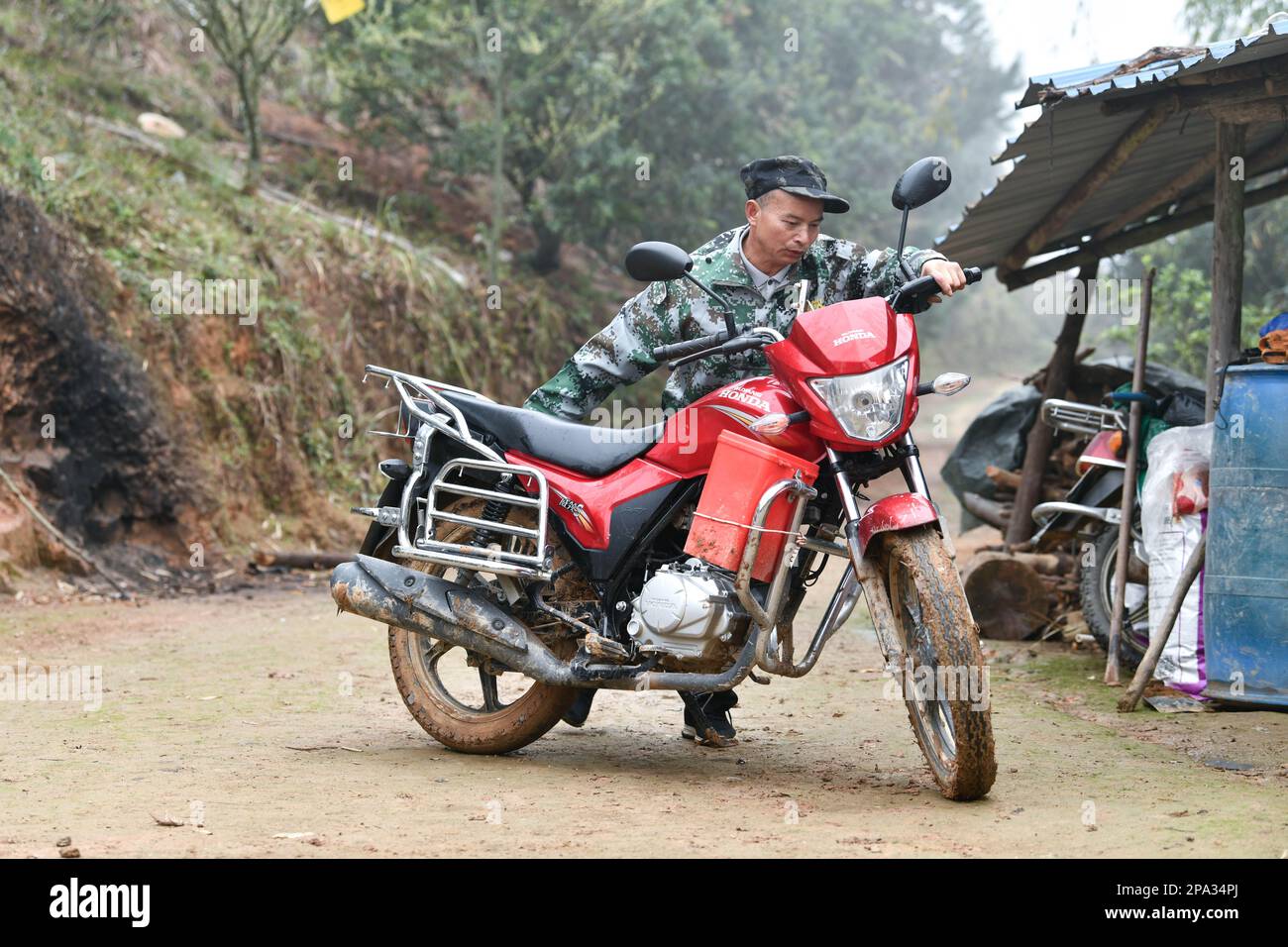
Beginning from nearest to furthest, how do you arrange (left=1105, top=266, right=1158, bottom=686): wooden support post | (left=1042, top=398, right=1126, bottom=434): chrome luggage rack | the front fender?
the front fender
(left=1105, top=266, right=1158, bottom=686): wooden support post
(left=1042, top=398, right=1126, bottom=434): chrome luggage rack

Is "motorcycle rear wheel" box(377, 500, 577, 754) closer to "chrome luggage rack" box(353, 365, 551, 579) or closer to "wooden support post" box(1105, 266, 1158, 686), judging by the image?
"chrome luggage rack" box(353, 365, 551, 579)

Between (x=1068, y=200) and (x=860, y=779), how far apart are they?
15.7 feet

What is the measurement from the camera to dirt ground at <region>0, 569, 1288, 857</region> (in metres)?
3.70

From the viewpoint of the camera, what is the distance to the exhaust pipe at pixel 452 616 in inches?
188

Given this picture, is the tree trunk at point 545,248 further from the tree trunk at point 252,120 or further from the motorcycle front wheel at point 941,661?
the motorcycle front wheel at point 941,661

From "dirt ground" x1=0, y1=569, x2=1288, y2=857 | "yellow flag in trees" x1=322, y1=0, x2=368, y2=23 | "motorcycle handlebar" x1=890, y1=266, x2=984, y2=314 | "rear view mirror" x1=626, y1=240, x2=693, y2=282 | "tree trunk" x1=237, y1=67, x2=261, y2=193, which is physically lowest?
"dirt ground" x1=0, y1=569, x2=1288, y2=857

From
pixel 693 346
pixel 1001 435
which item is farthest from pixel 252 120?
pixel 693 346

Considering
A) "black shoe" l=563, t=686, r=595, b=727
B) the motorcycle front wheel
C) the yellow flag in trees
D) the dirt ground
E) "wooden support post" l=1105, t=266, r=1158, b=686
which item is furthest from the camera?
the yellow flag in trees

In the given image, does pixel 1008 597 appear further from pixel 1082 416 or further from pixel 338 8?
pixel 338 8

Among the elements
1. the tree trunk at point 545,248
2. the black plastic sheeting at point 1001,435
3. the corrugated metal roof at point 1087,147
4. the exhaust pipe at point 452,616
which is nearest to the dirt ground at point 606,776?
the exhaust pipe at point 452,616

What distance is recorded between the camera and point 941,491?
63.0 ft

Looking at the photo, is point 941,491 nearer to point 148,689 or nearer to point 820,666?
point 820,666

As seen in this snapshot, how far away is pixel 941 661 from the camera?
4008 mm

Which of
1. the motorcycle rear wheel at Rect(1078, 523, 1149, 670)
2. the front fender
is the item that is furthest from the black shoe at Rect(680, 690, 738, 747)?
the motorcycle rear wheel at Rect(1078, 523, 1149, 670)
